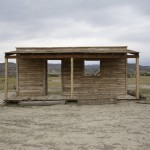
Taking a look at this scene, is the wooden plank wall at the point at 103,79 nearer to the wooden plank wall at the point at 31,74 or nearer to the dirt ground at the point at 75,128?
the wooden plank wall at the point at 31,74

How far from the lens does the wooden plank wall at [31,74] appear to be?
19062mm

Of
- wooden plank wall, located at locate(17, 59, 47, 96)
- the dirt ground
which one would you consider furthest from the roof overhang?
the dirt ground

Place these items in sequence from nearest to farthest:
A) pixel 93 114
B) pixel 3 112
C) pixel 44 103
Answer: pixel 93 114
pixel 3 112
pixel 44 103

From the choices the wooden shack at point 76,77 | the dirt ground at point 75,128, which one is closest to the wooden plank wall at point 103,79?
the wooden shack at point 76,77

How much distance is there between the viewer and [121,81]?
19.2m

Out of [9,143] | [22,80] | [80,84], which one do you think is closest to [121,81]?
[80,84]

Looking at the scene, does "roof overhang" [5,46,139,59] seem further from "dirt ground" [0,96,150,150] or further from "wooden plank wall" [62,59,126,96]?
"dirt ground" [0,96,150,150]

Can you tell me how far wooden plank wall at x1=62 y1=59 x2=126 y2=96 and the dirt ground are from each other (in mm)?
3401

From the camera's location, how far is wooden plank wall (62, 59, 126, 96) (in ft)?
62.7

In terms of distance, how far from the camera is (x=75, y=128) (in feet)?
33.7

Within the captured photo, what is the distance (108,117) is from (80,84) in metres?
6.86

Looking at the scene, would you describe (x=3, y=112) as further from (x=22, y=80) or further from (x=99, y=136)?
(x=99, y=136)

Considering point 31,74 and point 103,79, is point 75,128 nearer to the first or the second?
point 103,79

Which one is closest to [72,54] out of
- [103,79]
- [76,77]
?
[76,77]
